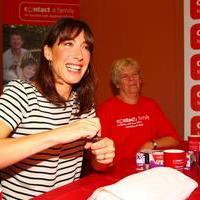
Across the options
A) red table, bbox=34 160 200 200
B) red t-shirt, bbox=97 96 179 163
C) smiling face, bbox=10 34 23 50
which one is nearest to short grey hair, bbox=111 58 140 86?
red t-shirt, bbox=97 96 179 163

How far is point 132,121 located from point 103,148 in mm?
1305

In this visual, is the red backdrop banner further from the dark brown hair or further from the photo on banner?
the dark brown hair

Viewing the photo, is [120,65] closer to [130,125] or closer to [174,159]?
[130,125]

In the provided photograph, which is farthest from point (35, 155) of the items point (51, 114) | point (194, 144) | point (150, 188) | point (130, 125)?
point (130, 125)

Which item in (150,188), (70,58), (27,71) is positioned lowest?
(150,188)

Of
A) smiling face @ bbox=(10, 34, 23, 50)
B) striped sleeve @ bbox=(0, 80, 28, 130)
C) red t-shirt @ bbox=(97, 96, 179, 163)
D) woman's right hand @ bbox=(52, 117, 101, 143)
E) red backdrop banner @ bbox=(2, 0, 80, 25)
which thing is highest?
red backdrop banner @ bbox=(2, 0, 80, 25)

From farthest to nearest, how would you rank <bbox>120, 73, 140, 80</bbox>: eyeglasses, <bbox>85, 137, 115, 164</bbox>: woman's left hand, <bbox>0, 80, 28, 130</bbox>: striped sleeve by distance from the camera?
1. <bbox>120, 73, 140, 80</bbox>: eyeglasses
2. <bbox>85, 137, 115, 164</bbox>: woman's left hand
3. <bbox>0, 80, 28, 130</bbox>: striped sleeve

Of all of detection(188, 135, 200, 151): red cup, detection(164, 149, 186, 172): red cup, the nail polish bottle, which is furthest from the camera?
detection(188, 135, 200, 151): red cup

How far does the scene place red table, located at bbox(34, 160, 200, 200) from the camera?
4.55ft

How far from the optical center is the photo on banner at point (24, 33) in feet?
10.1

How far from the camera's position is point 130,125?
2.77 meters

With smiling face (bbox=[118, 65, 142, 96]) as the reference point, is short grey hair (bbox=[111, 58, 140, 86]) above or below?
above

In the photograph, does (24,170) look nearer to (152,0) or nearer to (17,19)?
(17,19)

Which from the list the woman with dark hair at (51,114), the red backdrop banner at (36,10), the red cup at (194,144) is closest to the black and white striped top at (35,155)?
the woman with dark hair at (51,114)
